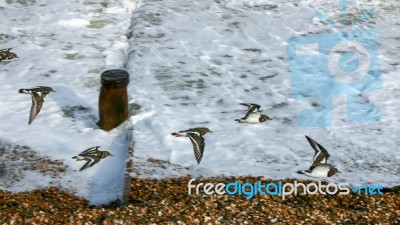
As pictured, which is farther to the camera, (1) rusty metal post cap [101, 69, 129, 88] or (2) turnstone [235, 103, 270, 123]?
(2) turnstone [235, 103, 270, 123]

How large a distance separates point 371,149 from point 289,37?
3.33m

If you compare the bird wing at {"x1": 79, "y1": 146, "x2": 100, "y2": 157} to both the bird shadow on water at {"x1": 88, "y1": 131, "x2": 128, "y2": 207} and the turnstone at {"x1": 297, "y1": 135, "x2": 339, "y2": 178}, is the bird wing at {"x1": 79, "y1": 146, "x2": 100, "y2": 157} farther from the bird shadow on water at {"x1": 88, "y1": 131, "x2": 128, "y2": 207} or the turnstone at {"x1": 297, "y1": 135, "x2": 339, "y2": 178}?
the turnstone at {"x1": 297, "y1": 135, "x2": 339, "y2": 178}

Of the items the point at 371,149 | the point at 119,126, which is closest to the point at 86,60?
the point at 119,126

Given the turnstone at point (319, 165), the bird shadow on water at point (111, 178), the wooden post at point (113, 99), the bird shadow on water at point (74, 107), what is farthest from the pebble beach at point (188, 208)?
the bird shadow on water at point (74, 107)

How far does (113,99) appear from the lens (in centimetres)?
604

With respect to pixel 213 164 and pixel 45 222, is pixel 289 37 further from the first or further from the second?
pixel 45 222

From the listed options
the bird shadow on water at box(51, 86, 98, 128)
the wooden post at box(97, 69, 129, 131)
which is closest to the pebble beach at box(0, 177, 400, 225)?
the wooden post at box(97, 69, 129, 131)

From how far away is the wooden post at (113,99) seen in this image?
5.92m

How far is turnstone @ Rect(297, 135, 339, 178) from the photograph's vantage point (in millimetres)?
5512

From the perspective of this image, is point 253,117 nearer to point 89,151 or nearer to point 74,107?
point 89,151

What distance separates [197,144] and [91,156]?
111cm

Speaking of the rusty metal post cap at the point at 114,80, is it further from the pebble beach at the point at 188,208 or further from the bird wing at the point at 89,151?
the pebble beach at the point at 188,208

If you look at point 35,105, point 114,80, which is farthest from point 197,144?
point 35,105

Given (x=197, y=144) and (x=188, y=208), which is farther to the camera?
(x=197, y=144)
